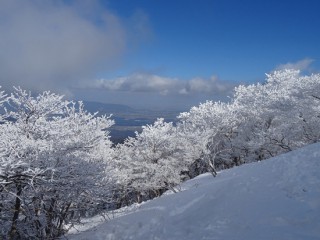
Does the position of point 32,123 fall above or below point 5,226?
above

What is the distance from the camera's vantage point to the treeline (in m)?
12.3

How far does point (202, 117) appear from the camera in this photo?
142 feet

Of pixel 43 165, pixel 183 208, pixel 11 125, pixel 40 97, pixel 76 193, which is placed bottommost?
pixel 183 208

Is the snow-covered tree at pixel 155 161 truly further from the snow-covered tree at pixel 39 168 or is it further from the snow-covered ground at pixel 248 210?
the snow-covered ground at pixel 248 210

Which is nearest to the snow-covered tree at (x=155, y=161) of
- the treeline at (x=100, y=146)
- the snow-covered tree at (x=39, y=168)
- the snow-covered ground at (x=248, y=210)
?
the treeline at (x=100, y=146)

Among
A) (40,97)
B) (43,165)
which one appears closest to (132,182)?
(40,97)

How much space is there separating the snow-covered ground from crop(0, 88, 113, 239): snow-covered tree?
300cm

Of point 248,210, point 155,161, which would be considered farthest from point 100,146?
point 248,210

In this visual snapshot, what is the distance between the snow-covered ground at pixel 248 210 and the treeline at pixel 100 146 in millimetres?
2800

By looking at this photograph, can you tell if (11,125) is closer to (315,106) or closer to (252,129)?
(315,106)

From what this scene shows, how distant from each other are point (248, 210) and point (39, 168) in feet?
25.8

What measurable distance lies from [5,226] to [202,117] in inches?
1262

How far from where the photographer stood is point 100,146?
4112 cm

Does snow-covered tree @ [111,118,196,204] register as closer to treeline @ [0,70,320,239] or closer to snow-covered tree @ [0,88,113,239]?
treeline @ [0,70,320,239]
